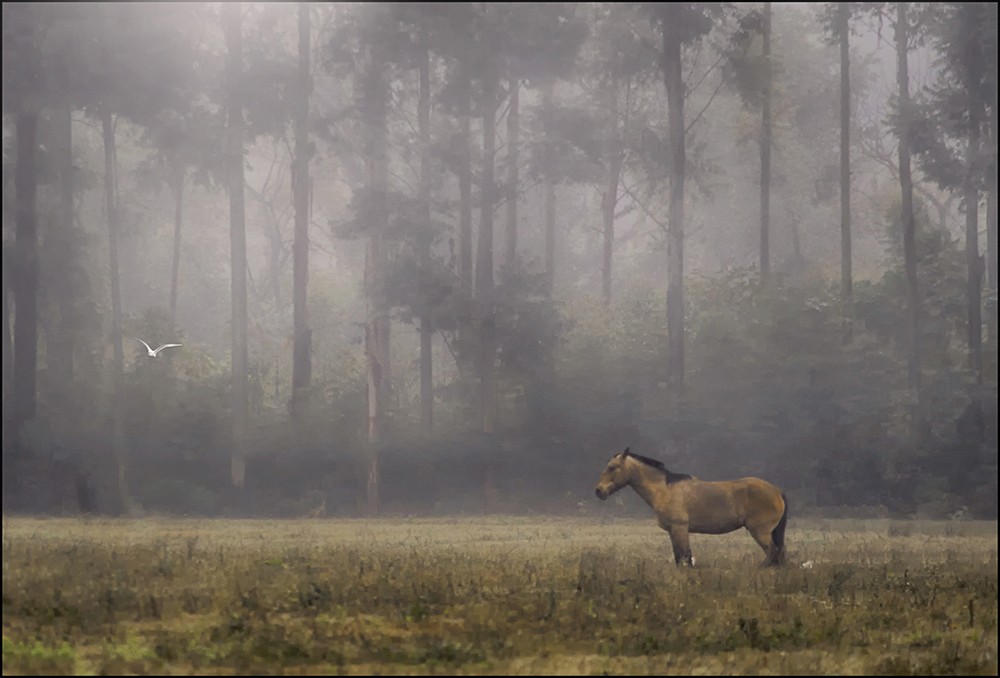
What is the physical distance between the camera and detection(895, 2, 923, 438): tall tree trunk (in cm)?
4103

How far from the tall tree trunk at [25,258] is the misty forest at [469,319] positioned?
0.39 feet

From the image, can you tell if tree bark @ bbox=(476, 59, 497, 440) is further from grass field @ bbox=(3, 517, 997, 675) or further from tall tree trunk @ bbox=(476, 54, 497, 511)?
grass field @ bbox=(3, 517, 997, 675)

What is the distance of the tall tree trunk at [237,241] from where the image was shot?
126 ft

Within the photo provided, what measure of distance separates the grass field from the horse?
0.55 m

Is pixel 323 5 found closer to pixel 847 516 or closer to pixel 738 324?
pixel 738 324

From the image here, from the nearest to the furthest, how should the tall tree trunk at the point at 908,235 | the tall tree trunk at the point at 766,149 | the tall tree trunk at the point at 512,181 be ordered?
the tall tree trunk at the point at 908,235 < the tall tree trunk at the point at 512,181 < the tall tree trunk at the point at 766,149

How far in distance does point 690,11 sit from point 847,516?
55.6 ft

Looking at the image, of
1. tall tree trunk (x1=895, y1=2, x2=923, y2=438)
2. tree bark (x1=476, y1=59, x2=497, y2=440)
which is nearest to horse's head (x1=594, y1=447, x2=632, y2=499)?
tree bark (x1=476, y1=59, x2=497, y2=440)

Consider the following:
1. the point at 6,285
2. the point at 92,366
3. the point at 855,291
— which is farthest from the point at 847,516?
the point at 6,285

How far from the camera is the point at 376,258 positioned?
1786 inches

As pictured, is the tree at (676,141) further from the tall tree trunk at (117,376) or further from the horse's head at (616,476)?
the horse's head at (616,476)

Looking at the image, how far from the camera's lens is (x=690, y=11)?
139ft

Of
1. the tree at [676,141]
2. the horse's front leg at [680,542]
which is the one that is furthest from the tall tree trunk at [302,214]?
the horse's front leg at [680,542]

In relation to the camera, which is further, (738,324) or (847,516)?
(738,324)
